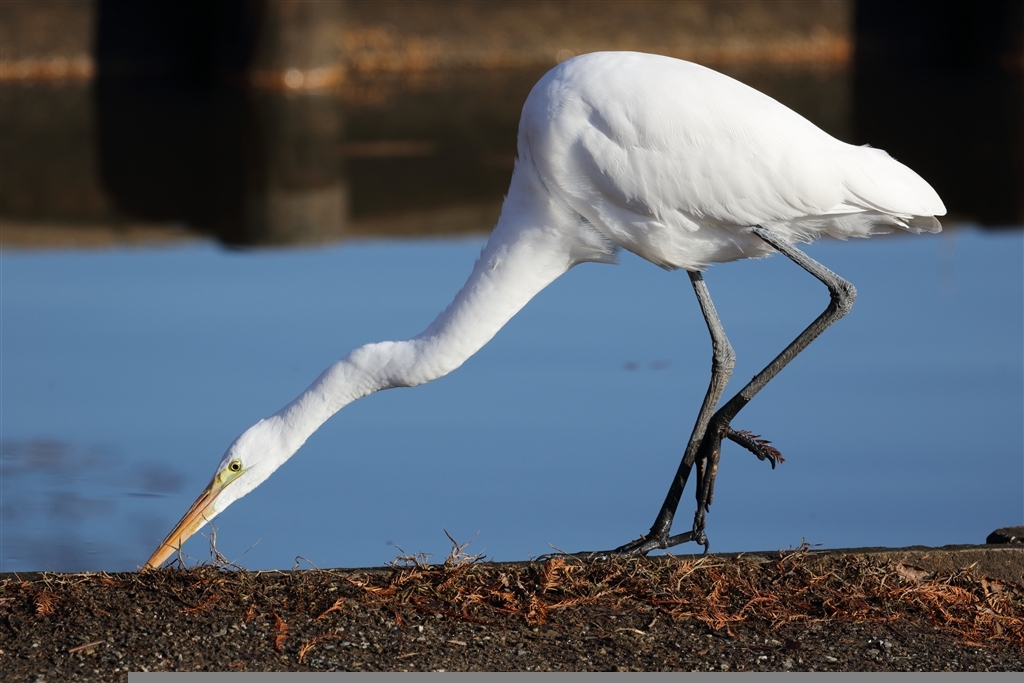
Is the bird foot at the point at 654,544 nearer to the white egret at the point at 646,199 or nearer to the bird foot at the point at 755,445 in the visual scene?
the white egret at the point at 646,199

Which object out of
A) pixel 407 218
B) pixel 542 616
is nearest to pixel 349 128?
pixel 407 218

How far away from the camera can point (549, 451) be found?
6102 mm

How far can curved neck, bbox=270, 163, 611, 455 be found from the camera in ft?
14.5

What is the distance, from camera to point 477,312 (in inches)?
Result: 177

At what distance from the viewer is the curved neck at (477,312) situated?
4418 mm

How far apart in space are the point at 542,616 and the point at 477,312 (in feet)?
3.37

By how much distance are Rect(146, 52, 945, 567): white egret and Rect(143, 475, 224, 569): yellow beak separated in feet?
0.05

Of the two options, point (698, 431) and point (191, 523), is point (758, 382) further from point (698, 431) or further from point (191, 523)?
point (191, 523)

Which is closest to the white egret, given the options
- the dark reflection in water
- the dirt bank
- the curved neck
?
the curved neck

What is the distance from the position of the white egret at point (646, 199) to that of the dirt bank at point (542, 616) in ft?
1.05

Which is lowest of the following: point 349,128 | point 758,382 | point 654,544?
point 654,544

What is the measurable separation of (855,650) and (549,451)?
7.57ft

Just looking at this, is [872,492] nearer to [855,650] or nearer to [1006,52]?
[855,650]

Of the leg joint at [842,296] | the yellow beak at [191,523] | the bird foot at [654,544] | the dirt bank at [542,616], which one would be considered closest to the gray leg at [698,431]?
the bird foot at [654,544]
